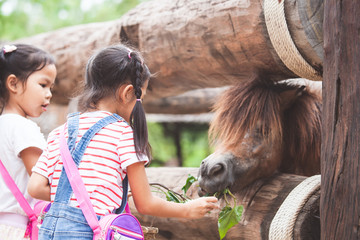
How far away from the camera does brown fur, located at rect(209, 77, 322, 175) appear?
1.61 meters

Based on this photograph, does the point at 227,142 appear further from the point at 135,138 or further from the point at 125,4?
the point at 125,4

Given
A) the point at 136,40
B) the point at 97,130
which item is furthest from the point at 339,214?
the point at 136,40

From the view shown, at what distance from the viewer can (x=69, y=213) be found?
1.18m

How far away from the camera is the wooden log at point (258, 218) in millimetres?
1367

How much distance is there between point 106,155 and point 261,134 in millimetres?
650

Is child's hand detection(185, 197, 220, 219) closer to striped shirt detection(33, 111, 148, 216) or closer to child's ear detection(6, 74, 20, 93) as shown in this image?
striped shirt detection(33, 111, 148, 216)

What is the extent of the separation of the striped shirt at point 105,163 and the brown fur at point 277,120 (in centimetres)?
48

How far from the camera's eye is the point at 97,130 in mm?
1223

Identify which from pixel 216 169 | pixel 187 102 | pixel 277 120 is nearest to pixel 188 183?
pixel 216 169

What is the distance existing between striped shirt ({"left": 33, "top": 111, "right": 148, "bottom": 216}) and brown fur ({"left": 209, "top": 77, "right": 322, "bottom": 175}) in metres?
0.48

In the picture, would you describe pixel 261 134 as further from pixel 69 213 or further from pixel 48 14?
pixel 48 14

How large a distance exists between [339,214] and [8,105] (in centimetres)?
127

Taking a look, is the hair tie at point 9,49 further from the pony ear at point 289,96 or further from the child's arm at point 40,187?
the pony ear at point 289,96

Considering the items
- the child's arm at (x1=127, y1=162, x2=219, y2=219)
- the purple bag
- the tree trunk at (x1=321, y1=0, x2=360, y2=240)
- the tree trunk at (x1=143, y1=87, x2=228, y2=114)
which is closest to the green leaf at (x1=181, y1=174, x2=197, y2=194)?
the child's arm at (x1=127, y1=162, x2=219, y2=219)
